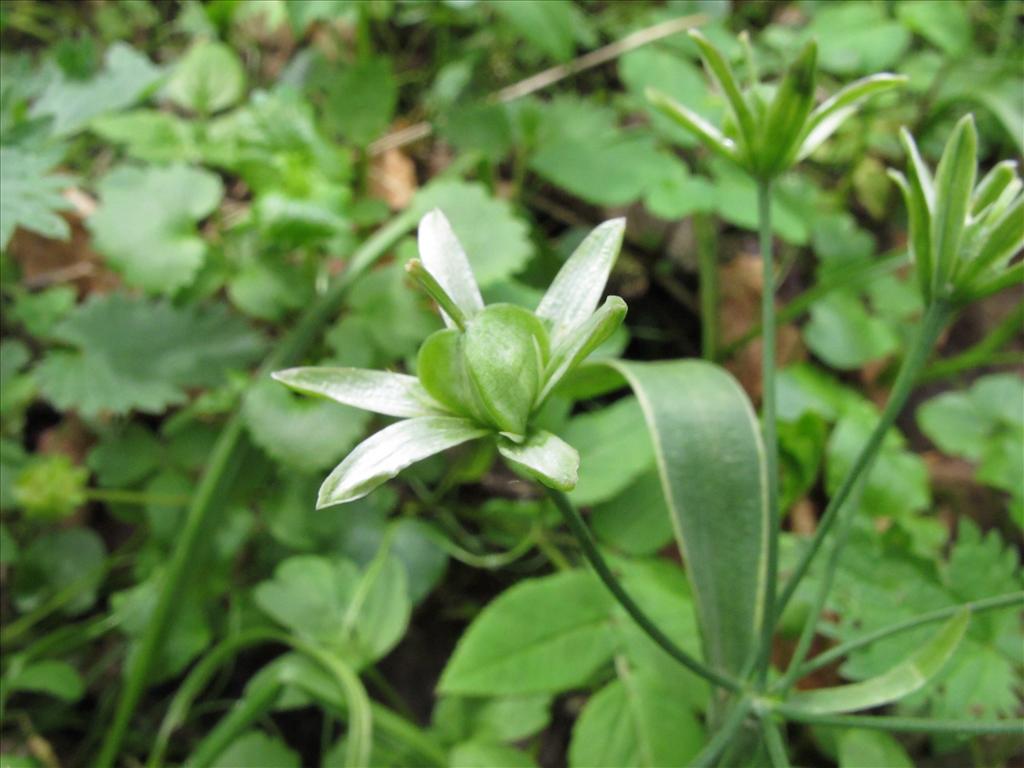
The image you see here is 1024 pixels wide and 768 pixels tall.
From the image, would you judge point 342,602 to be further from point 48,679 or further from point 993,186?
point 993,186

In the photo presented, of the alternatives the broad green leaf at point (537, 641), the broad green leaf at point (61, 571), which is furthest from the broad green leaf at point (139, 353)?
the broad green leaf at point (537, 641)

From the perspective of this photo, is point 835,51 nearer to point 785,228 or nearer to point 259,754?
point 785,228

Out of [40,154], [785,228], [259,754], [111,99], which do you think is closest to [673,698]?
[259,754]

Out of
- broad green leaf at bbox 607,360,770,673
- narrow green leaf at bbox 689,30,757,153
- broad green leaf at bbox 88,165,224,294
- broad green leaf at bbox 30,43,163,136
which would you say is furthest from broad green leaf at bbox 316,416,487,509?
broad green leaf at bbox 30,43,163,136

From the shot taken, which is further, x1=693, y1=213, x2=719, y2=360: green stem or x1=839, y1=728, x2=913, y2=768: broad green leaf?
x1=693, y1=213, x2=719, y2=360: green stem

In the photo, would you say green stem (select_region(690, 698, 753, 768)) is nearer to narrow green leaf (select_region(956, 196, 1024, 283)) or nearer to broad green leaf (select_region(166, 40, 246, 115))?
narrow green leaf (select_region(956, 196, 1024, 283))

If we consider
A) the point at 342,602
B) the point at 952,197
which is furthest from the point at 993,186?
the point at 342,602
